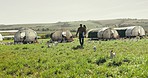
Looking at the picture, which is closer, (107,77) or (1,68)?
(107,77)

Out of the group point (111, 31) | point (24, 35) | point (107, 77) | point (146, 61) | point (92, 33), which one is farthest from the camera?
point (92, 33)

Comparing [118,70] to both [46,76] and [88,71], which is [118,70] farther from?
[46,76]

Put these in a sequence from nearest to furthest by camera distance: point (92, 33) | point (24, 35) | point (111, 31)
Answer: point (24, 35), point (111, 31), point (92, 33)

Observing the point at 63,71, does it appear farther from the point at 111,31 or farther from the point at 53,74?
the point at 111,31

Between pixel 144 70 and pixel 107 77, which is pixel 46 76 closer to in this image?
pixel 107 77

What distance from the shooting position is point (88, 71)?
13.3 metres

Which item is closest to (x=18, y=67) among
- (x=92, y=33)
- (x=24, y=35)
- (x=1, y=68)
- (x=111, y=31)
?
(x=1, y=68)

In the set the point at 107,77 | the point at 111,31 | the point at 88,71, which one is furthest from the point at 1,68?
the point at 111,31

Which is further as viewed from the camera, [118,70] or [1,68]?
[1,68]

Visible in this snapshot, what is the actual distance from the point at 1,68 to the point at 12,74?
200 cm

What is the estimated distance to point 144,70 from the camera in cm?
1235

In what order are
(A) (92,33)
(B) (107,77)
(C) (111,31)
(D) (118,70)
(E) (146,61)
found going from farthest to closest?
1. (A) (92,33)
2. (C) (111,31)
3. (E) (146,61)
4. (D) (118,70)
5. (B) (107,77)

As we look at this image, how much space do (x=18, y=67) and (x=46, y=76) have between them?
3739mm

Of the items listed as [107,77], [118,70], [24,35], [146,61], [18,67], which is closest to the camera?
[107,77]
